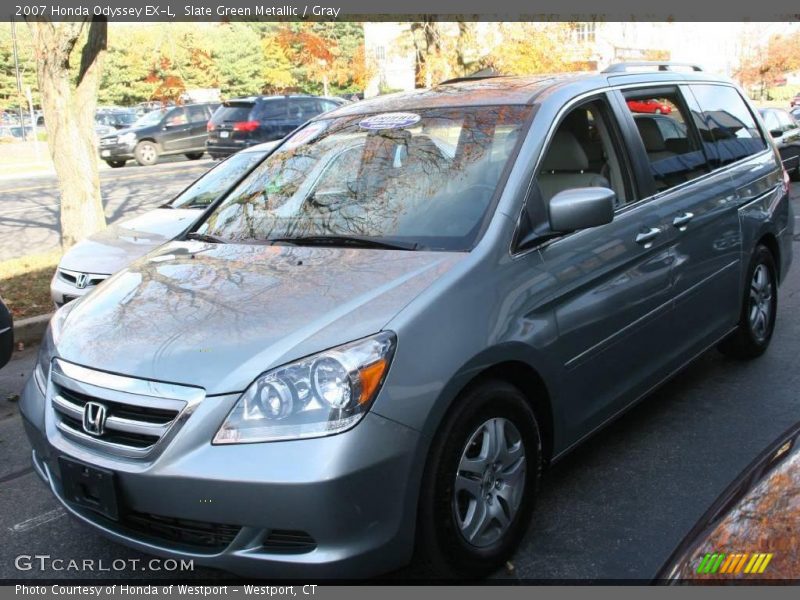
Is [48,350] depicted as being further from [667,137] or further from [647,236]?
[667,137]

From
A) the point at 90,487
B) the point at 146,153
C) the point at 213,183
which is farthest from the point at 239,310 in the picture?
the point at 146,153

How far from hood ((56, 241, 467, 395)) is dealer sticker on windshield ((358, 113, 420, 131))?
32.9 inches

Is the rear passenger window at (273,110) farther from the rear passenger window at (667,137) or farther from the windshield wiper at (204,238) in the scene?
the windshield wiper at (204,238)

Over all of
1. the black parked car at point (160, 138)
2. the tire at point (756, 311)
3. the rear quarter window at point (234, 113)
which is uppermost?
the tire at point (756, 311)

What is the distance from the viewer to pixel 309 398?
258 centimetres

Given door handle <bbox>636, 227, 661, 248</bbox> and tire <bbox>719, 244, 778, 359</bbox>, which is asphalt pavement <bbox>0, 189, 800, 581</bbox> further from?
door handle <bbox>636, 227, 661, 248</bbox>

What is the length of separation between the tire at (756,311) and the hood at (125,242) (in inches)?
143

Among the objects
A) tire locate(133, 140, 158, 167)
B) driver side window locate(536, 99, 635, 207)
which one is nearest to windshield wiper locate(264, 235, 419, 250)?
driver side window locate(536, 99, 635, 207)

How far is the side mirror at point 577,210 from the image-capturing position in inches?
129

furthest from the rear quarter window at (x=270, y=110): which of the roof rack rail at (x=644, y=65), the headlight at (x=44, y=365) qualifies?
the headlight at (x=44, y=365)

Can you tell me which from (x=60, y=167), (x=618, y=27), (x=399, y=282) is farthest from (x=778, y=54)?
(x=399, y=282)

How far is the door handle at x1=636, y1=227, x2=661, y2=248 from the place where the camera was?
385cm

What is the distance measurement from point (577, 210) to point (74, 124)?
21.1 ft

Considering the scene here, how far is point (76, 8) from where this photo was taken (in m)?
7.49
